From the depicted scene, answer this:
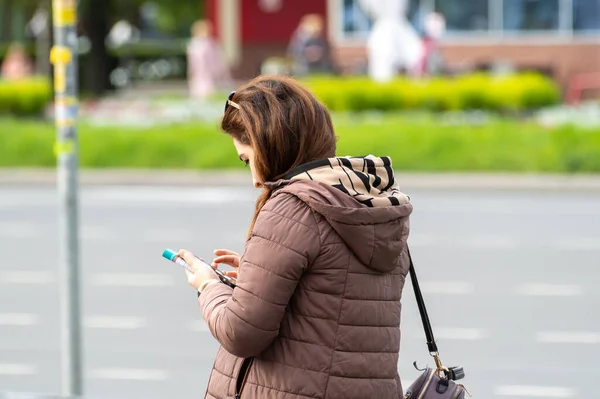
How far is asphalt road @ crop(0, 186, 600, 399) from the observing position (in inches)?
292

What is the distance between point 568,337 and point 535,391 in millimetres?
1361

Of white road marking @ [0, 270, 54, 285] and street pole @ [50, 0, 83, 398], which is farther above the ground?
street pole @ [50, 0, 83, 398]

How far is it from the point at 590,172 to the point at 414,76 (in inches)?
351

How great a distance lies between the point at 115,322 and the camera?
884cm

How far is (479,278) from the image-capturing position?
10.5 metres

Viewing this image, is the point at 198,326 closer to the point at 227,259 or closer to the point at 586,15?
the point at 227,259

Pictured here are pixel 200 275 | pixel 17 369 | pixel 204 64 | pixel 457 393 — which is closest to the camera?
pixel 200 275

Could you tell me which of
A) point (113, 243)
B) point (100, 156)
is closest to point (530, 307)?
point (113, 243)

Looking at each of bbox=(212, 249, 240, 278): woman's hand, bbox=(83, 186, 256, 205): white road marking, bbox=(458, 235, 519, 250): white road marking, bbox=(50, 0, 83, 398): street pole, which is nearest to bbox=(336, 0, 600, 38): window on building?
bbox=(83, 186, 256, 205): white road marking

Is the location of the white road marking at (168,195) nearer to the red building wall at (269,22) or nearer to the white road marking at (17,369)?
the white road marking at (17,369)

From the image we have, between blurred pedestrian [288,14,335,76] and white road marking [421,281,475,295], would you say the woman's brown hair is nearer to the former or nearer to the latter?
white road marking [421,281,475,295]

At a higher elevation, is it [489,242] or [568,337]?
[568,337]

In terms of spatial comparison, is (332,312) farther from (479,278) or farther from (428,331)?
(479,278)

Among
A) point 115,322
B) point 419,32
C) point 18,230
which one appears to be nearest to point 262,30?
point 419,32
